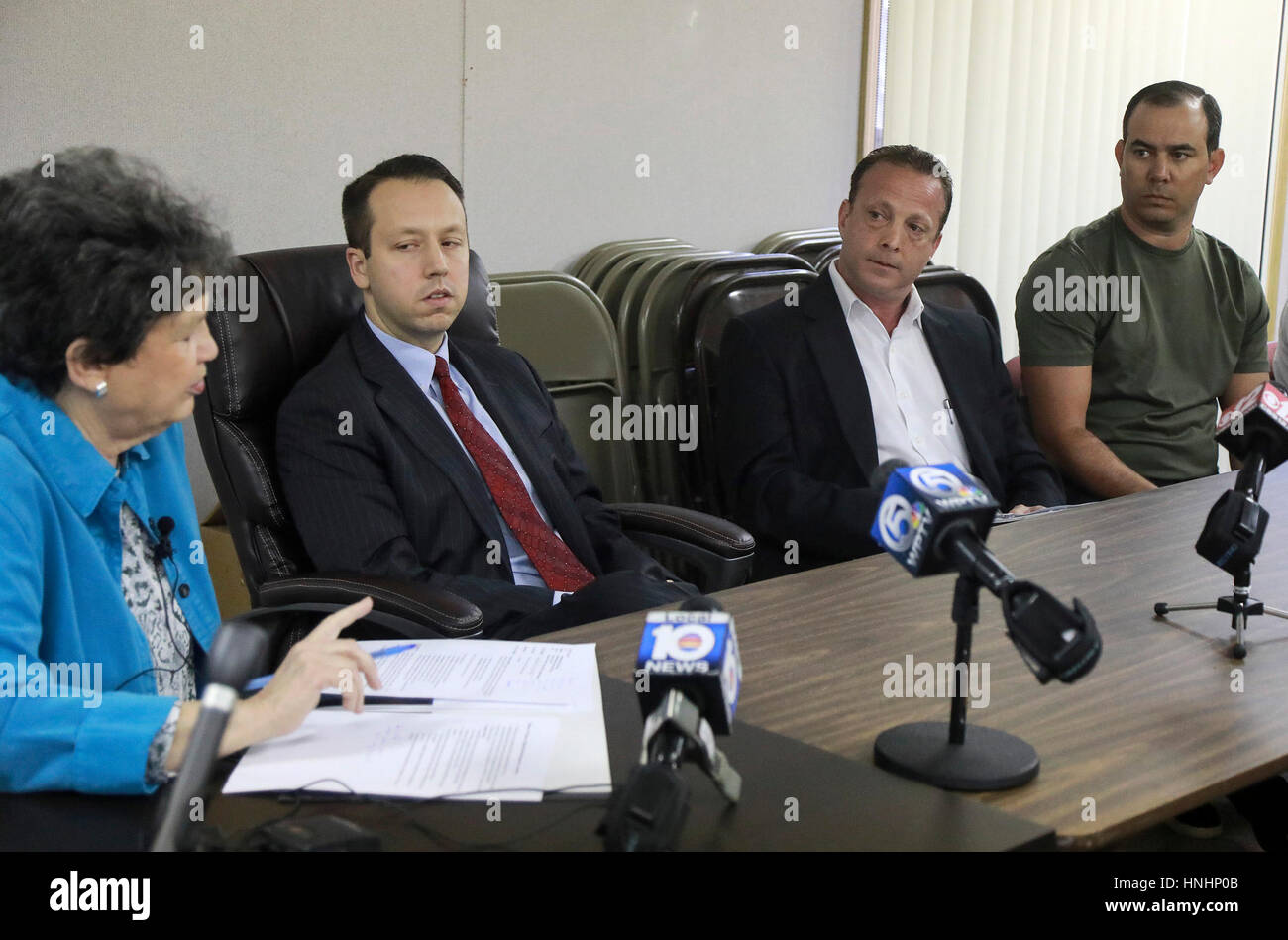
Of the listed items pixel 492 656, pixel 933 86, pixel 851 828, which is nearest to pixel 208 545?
pixel 492 656

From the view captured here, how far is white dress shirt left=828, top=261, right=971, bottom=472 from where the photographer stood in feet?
9.45

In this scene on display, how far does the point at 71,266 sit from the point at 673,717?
2.65ft

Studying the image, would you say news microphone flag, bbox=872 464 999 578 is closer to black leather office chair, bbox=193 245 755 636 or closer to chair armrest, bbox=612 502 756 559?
black leather office chair, bbox=193 245 755 636

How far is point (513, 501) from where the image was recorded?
2445 millimetres

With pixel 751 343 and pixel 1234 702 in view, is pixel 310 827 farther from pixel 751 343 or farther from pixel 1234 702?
pixel 751 343

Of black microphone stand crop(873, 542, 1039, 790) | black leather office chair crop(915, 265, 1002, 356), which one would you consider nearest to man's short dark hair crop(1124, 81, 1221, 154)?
black leather office chair crop(915, 265, 1002, 356)

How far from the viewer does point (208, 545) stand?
3225 mm

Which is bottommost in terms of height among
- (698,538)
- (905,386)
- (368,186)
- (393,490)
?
(698,538)

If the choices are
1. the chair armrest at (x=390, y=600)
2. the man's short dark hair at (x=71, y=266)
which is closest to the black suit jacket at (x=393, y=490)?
the chair armrest at (x=390, y=600)

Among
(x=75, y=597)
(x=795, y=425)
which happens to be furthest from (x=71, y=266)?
(x=795, y=425)

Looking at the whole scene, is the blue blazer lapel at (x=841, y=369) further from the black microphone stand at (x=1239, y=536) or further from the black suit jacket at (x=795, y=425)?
the black microphone stand at (x=1239, y=536)

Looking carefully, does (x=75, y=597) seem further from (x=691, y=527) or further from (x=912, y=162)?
(x=912, y=162)

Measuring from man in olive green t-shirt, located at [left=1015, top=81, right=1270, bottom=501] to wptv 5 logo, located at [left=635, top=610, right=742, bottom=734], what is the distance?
2.34m
